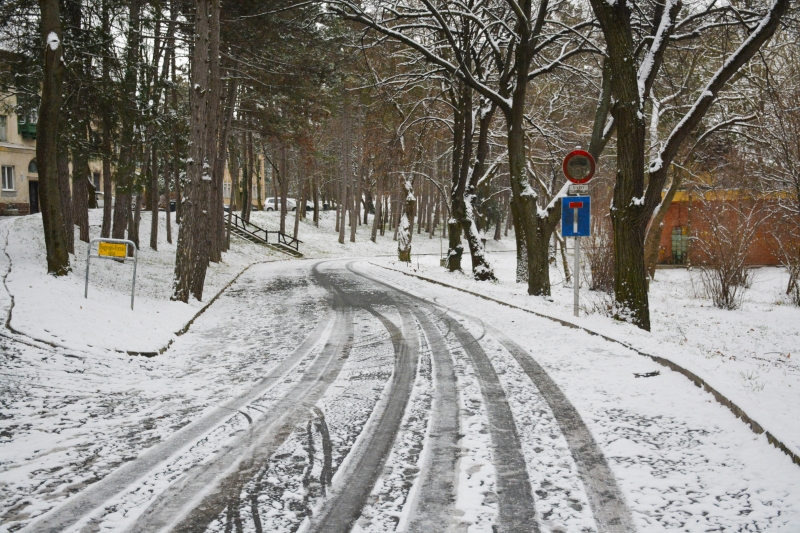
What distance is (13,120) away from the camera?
3806 centimetres

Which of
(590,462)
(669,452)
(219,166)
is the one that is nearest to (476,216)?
(219,166)

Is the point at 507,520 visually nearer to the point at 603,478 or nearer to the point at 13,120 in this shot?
the point at 603,478

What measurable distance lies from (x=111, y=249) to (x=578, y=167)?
8007 mm

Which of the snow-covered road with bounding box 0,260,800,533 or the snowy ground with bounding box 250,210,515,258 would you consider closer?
the snow-covered road with bounding box 0,260,800,533

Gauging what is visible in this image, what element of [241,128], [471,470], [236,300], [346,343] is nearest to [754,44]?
[346,343]

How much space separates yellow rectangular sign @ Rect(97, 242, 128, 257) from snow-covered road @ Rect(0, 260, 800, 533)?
2186 mm

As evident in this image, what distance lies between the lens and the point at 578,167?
34.0ft

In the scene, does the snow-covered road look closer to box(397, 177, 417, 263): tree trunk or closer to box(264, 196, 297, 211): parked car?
box(397, 177, 417, 263): tree trunk

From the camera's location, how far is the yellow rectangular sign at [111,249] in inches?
368

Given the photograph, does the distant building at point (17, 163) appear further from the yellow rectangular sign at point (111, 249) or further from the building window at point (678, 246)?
the building window at point (678, 246)

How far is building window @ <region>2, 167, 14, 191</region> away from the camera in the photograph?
37.6 metres

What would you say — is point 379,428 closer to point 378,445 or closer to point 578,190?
point 378,445

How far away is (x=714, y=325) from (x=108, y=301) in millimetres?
12808

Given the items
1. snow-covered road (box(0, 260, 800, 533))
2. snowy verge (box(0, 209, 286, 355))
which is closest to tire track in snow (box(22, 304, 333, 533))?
snow-covered road (box(0, 260, 800, 533))
